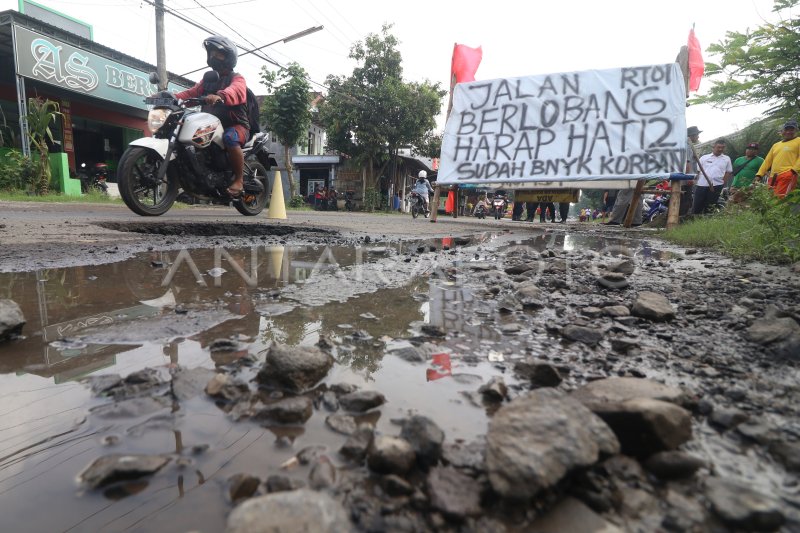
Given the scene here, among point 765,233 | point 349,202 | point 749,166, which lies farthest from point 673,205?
point 349,202

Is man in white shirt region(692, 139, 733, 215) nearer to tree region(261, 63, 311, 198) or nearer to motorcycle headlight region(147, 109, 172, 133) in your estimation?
motorcycle headlight region(147, 109, 172, 133)

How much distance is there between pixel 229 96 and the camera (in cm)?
403

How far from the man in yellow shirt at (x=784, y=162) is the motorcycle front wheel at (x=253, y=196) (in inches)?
245

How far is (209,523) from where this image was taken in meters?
0.52

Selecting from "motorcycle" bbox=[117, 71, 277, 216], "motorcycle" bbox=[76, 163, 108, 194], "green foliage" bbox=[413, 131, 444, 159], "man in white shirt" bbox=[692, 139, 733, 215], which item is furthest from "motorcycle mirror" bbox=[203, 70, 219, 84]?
"green foliage" bbox=[413, 131, 444, 159]

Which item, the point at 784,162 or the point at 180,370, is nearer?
the point at 180,370

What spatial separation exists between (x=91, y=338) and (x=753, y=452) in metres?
1.47

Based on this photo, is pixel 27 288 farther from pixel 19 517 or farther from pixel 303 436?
pixel 303 436

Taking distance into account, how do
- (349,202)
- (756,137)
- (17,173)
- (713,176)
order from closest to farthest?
1. (713,176)
2. (17,173)
3. (756,137)
4. (349,202)

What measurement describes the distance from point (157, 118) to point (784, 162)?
24.0ft

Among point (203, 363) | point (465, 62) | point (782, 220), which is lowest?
point (203, 363)

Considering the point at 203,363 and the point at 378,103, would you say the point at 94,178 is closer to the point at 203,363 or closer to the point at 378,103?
the point at 378,103

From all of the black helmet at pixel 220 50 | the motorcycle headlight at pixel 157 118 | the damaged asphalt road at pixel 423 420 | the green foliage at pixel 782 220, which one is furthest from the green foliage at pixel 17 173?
the green foliage at pixel 782 220

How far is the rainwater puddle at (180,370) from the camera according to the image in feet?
1.88
